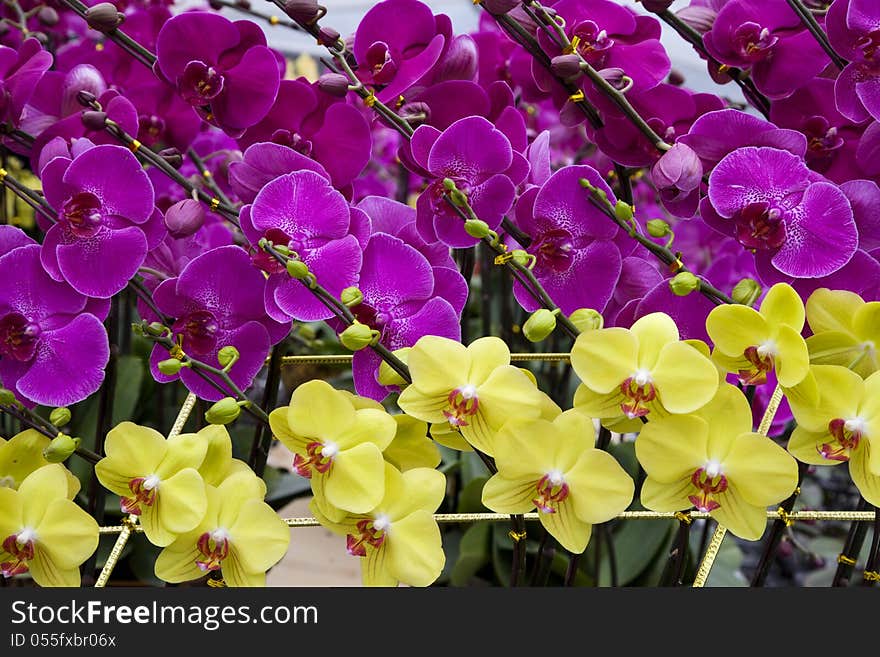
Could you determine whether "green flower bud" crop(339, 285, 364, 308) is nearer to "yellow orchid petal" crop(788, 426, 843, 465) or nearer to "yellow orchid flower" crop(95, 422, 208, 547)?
"yellow orchid flower" crop(95, 422, 208, 547)

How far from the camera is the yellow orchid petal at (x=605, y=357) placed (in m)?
0.34

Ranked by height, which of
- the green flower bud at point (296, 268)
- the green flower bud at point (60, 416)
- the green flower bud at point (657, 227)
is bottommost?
the green flower bud at point (60, 416)

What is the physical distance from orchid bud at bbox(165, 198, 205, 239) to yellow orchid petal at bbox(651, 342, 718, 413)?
0.23 m

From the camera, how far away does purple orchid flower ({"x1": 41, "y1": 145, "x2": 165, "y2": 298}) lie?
1.23 feet

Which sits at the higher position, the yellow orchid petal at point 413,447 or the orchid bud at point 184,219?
the orchid bud at point 184,219

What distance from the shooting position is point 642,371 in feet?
1.11

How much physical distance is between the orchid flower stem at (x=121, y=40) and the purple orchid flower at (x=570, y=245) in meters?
0.20

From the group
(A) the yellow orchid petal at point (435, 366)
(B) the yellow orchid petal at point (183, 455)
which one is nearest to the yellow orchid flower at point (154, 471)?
(B) the yellow orchid petal at point (183, 455)

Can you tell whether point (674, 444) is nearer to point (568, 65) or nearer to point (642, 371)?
point (642, 371)

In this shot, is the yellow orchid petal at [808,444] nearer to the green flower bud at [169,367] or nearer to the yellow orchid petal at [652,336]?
the yellow orchid petal at [652,336]

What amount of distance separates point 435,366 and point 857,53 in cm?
25

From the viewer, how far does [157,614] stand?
34 centimetres

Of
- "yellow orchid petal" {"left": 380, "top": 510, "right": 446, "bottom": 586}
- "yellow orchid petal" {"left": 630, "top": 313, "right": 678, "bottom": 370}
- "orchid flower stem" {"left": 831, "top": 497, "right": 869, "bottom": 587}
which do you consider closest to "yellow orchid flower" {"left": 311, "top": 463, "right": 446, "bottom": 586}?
"yellow orchid petal" {"left": 380, "top": 510, "right": 446, "bottom": 586}

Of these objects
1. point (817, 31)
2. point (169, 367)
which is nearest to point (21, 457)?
point (169, 367)
